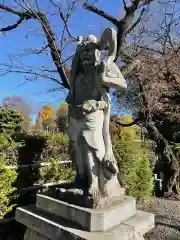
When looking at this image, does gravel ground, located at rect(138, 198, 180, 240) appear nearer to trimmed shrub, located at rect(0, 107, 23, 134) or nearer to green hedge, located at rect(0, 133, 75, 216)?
green hedge, located at rect(0, 133, 75, 216)

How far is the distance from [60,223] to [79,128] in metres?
1.01

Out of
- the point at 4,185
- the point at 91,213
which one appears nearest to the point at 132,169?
the point at 4,185

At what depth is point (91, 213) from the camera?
2064mm

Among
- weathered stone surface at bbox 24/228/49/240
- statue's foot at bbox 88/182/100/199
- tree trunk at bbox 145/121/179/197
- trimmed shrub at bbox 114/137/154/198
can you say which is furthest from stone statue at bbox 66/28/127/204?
tree trunk at bbox 145/121/179/197

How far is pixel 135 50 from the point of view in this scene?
609 centimetres

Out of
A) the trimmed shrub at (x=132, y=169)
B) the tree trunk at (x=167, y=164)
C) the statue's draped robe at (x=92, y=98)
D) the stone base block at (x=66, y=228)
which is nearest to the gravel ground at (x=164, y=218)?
the trimmed shrub at (x=132, y=169)

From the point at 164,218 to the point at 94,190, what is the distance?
9.95 ft

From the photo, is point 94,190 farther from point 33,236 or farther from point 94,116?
point 33,236

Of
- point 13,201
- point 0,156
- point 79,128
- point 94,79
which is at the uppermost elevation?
point 94,79

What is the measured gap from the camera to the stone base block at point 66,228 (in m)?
2.02

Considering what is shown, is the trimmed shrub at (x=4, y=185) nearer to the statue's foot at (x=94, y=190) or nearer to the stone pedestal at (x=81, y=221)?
the stone pedestal at (x=81, y=221)

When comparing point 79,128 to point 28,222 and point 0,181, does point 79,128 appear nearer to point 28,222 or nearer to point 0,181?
point 28,222

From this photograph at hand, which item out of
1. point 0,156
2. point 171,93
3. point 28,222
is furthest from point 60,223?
point 171,93

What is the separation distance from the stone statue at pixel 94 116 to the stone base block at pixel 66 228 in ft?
1.20
